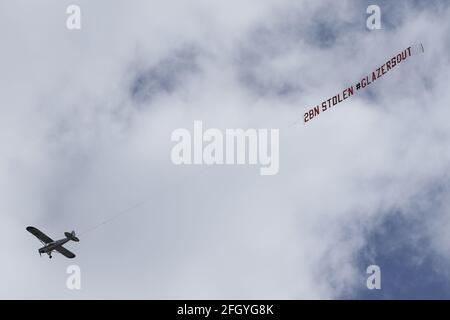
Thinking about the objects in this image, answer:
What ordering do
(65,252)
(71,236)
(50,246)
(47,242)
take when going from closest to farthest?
1. (71,236)
2. (50,246)
3. (47,242)
4. (65,252)

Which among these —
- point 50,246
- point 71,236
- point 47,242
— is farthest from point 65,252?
point 71,236

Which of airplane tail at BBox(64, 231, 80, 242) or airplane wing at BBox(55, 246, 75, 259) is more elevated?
airplane tail at BBox(64, 231, 80, 242)

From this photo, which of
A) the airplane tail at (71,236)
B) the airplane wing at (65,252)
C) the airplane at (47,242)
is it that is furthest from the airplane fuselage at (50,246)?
the airplane tail at (71,236)

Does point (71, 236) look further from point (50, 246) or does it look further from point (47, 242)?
point (47, 242)

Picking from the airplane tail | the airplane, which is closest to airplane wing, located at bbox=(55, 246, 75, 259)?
the airplane

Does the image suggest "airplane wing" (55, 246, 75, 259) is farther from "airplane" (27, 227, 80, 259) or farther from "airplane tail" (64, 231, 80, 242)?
"airplane tail" (64, 231, 80, 242)

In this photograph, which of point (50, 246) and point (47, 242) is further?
point (47, 242)

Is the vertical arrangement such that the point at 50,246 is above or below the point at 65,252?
above

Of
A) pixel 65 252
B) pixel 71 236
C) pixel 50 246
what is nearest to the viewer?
pixel 71 236

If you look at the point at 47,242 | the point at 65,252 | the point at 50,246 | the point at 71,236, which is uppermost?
the point at 47,242
